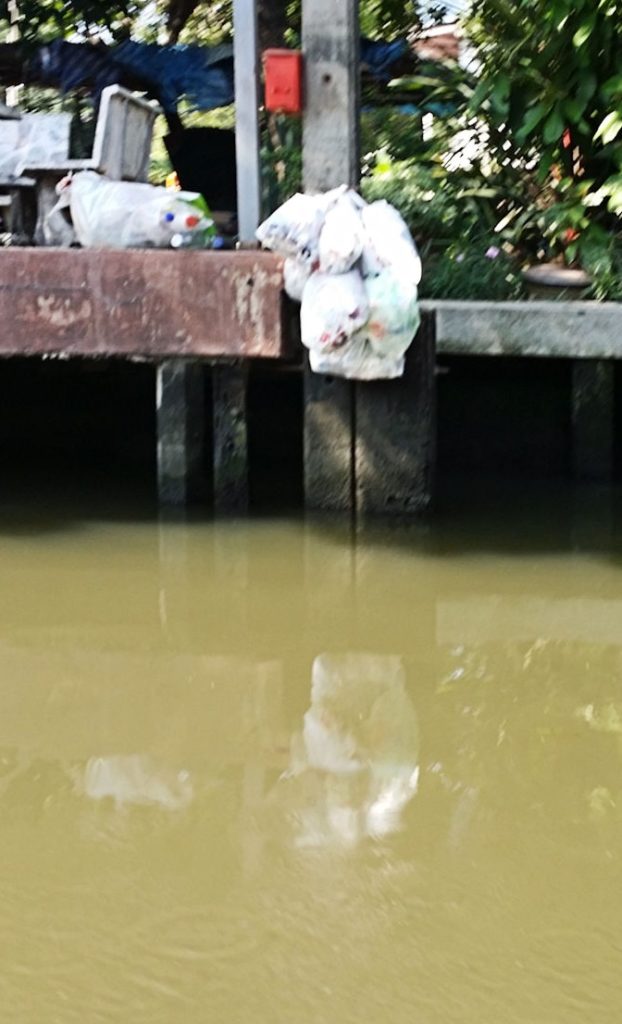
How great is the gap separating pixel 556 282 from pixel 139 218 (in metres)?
2.10

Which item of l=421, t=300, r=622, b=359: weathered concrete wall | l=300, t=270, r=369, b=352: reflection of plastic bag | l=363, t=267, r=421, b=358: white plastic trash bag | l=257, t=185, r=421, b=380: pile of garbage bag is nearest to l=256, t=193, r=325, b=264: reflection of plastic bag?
l=257, t=185, r=421, b=380: pile of garbage bag

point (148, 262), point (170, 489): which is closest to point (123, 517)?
point (170, 489)

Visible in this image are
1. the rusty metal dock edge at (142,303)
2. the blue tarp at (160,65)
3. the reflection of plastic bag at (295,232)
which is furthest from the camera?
the blue tarp at (160,65)

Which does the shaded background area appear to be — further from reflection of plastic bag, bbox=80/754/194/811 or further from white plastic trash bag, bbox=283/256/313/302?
reflection of plastic bag, bbox=80/754/194/811

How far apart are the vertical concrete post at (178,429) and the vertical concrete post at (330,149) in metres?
0.53

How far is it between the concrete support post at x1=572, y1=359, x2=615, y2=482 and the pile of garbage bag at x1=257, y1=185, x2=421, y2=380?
1.42 m

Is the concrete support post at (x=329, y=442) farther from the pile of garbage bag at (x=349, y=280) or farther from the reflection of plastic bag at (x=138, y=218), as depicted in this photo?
the reflection of plastic bag at (x=138, y=218)

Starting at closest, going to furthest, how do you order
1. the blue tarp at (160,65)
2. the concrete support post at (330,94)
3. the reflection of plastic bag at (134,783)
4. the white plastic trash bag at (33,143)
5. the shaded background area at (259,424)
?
1. the reflection of plastic bag at (134,783)
2. the concrete support post at (330,94)
3. the white plastic trash bag at (33,143)
4. the shaded background area at (259,424)
5. the blue tarp at (160,65)

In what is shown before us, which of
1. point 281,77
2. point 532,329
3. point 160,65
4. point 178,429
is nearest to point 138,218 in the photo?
point 281,77

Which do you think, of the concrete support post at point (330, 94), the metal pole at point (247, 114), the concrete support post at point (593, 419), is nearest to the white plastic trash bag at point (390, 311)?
the concrete support post at point (330, 94)

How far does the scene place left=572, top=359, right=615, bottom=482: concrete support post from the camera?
6551mm

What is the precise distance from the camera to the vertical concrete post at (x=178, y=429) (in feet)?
19.3

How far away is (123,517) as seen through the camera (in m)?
5.95

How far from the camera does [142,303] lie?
18.2ft
